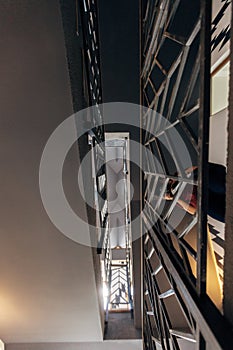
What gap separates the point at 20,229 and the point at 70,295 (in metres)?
0.92

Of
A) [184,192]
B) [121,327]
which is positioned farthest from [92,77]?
[121,327]

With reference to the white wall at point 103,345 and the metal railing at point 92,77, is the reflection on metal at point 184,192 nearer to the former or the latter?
the metal railing at point 92,77

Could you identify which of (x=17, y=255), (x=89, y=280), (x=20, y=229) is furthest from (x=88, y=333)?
(x=20, y=229)

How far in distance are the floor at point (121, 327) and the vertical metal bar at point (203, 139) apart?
2.53 meters

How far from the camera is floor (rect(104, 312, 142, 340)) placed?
262 centimetres

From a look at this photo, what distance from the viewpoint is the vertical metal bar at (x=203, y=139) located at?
562 mm

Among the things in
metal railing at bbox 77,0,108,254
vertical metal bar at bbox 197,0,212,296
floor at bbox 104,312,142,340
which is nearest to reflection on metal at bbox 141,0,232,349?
vertical metal bar at bbox 197,0,212,296

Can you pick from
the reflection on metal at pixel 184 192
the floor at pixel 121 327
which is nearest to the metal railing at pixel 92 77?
the reflection on metal at pixel 184 192

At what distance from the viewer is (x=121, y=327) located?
2760mm

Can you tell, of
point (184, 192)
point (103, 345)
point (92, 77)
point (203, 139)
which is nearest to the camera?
point (203, 139)

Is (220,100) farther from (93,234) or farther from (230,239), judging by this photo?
(93,234)

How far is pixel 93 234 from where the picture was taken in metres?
1.71

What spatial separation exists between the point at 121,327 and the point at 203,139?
9.65ft

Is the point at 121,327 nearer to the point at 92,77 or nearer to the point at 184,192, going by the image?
the point at 184,192
